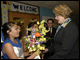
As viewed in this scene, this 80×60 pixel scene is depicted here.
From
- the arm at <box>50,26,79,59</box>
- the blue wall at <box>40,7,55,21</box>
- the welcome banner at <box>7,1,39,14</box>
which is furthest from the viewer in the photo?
the blue wall at <box>40,7,55,21</box>

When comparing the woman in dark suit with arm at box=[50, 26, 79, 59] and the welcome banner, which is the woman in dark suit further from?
the welcome banner

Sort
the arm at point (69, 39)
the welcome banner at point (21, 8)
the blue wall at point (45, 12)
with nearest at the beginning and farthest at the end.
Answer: the arm at point (69, 39)
the welcome banner at point (21, 8)
the blue wall at point (45, 12)

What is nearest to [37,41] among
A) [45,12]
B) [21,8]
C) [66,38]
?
[66,38]

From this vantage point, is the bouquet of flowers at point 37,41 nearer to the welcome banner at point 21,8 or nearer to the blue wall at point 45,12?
the welcome banner at point 21,8

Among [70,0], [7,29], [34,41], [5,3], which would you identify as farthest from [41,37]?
[70,0]

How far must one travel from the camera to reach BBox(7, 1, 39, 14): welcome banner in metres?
3.34

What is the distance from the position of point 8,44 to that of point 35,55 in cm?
44

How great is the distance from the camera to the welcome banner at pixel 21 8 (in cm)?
334

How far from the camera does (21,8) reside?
369 cm

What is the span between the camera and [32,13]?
4137 mm

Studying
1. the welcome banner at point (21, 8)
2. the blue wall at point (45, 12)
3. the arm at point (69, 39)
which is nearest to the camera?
the arm at point (69, 39)

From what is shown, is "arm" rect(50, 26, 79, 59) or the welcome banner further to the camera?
the welcome banner

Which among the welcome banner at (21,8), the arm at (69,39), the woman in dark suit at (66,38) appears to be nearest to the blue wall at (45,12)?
the welcome banner at (21,8)

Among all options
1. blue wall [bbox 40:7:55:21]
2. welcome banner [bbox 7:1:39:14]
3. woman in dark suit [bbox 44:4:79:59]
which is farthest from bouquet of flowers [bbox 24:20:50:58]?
blue wall [bbox 40:7:55:21]
